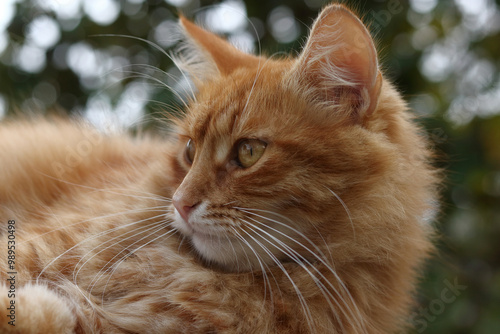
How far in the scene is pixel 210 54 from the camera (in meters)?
1.44

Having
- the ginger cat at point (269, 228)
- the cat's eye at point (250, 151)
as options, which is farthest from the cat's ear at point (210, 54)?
the cat's eye at point (250, 151)

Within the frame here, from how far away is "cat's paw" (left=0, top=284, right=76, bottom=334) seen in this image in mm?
931

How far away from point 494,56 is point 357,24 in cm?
134

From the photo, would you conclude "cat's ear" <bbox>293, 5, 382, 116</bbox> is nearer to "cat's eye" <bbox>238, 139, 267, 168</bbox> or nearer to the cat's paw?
"cat's eye" <bbox>238, 139, 267, 168</bbox>

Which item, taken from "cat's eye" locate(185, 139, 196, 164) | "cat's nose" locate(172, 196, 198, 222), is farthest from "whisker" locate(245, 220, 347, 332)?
"cat's eye" locate(185, 139, 196, 164)

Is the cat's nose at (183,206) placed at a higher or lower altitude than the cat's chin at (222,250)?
higher

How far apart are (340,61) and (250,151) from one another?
0.32 m

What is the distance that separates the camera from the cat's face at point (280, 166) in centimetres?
104

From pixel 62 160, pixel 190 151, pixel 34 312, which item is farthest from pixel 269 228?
pixel 62 160

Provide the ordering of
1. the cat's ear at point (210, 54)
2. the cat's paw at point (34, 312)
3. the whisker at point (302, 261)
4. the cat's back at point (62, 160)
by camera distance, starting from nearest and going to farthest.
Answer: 1. the cat's paw at point (34, 312)
2. the whisker at point (302, 261)
3. the cat's ear at point (210, 54)
4. the cat's back at point (62, 160)

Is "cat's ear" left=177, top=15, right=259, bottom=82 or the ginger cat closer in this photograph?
the ginger cat

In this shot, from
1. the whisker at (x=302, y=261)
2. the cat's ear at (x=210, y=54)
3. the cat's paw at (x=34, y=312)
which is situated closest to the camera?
the cat's paw at (x=34, y=312)

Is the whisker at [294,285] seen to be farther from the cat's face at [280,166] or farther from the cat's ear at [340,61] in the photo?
the cat's ear at [340,61]

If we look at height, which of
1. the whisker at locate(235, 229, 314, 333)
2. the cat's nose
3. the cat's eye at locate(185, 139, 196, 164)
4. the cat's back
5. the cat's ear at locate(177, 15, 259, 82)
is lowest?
the whisker at locate(235, 229, 314, 333)
